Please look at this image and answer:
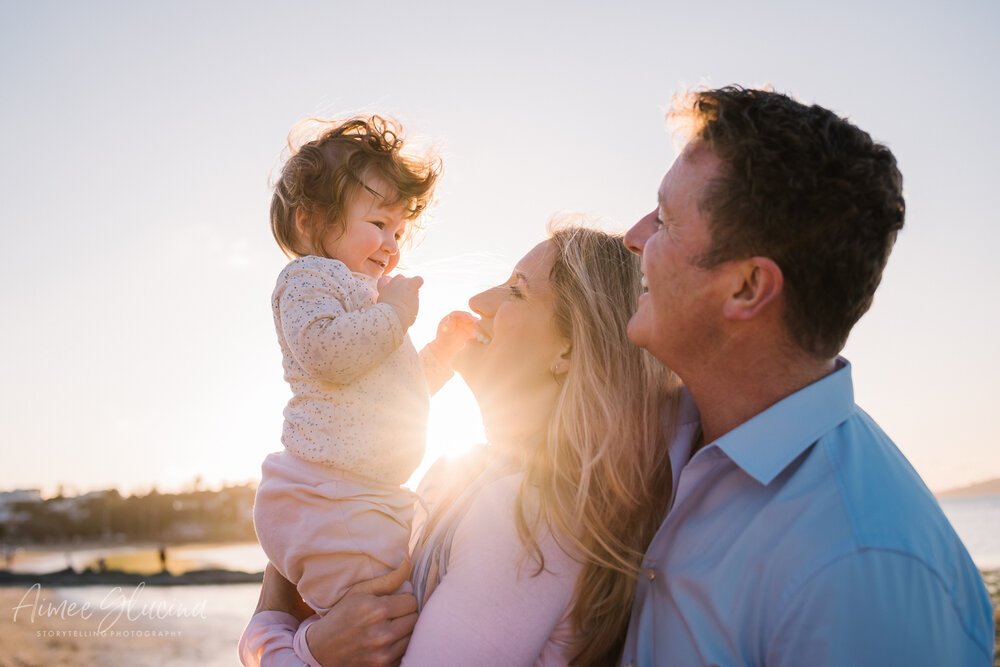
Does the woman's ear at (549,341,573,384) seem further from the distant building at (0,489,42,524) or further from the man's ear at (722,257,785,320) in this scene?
the distant building at (0,489,42,524)

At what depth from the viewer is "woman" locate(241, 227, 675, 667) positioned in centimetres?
218

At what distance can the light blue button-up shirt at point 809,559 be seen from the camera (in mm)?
1662

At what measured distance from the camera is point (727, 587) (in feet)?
6.25

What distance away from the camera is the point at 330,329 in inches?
103

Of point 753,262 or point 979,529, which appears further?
point 979,529

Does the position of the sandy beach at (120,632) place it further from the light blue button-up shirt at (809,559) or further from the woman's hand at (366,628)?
the light blue button-up shirt at (809,559)

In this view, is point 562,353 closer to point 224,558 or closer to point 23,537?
point 224,558

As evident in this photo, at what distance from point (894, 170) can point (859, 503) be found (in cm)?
102

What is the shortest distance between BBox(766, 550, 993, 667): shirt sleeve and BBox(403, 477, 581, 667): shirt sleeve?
697 millimetres

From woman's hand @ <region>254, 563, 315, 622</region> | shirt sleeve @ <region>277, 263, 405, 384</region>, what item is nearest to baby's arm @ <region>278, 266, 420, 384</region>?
shirt sleeve @ <region>277, 263, 405, 384</region>

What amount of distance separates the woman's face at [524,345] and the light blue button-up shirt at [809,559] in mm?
796

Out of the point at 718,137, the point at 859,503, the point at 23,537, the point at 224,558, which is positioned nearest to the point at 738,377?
the point at 859,503

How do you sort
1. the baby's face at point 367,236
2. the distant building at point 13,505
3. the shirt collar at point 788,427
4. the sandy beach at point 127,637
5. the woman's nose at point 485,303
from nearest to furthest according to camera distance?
the shirt collar at point 788,427 → the baby's face at point 367,236 → the woman's nose at point 485,303 → the sandy beach at point 127,637 → the distant building at point 13,505

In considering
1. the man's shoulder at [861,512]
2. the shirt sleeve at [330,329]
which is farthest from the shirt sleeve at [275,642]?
the man's shoulder at [861,512]
